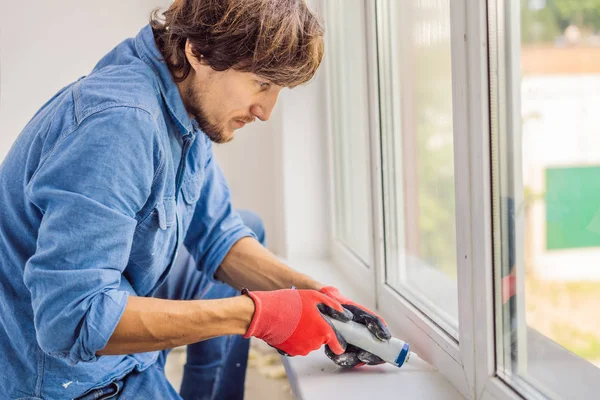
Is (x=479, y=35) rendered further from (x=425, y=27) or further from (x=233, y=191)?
(x=233, y=191)

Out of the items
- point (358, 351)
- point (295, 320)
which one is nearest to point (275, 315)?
point (295, 320)

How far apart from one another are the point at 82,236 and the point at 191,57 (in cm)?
41

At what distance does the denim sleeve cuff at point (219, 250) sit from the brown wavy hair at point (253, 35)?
53 centimetres

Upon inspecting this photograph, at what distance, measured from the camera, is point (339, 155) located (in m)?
2.12

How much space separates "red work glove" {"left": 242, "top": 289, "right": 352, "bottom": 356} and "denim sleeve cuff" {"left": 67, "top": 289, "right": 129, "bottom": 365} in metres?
0.25

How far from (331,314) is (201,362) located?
2.03 ft

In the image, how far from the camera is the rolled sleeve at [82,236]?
98 centimetres

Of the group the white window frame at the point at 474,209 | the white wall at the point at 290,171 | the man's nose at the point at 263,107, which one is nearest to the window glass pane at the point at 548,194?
the white window frame at the point at 474,209

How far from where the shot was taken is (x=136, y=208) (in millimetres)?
1083

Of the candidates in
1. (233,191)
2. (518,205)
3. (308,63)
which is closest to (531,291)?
(518,205)

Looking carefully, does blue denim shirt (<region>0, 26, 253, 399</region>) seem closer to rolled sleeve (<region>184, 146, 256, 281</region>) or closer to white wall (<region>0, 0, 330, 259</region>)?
rolled sleeve (<region>184, 146, 256, 281</region>)

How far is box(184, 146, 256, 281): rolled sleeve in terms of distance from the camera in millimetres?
1597

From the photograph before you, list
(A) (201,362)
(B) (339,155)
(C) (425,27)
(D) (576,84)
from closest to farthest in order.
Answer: (D) (576,84)
(C) (425,27)
(A) (201,362)
(B) (339,155)

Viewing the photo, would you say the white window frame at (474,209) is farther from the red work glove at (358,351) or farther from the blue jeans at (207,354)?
the blue jeans at (207,354)
